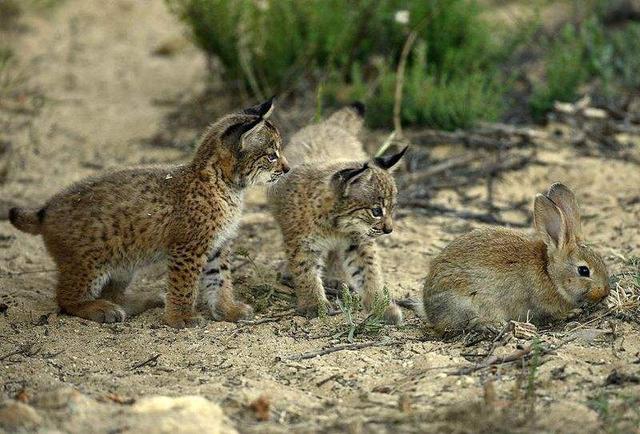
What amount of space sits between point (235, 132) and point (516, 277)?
2.18m

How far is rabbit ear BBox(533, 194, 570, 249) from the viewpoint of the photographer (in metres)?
6.68

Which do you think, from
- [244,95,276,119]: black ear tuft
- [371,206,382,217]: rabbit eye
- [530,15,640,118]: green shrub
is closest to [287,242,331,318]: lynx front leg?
[371,206,382,217]: rabbit eye

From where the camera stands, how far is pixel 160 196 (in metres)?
7.14

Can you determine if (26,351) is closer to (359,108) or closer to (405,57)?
(359,108)

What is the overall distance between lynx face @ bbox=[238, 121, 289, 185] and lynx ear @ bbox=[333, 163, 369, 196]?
0.42 metres

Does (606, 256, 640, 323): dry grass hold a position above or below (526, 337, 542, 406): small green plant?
below

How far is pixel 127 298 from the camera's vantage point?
753 cm

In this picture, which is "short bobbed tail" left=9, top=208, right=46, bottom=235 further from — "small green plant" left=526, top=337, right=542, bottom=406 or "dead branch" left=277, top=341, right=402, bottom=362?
"small green plant" left=526, top=337, right=542, bottom=406

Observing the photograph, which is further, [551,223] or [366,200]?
[366,200]

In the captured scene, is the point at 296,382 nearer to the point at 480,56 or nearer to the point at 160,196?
the point at 160,196

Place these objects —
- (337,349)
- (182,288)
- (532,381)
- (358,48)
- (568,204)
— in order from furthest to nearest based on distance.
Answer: (358,48), (182,288), (568,204), (337,349), (532,381)

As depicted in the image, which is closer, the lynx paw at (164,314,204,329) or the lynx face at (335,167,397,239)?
the lynx paw at (164,314,204,329)

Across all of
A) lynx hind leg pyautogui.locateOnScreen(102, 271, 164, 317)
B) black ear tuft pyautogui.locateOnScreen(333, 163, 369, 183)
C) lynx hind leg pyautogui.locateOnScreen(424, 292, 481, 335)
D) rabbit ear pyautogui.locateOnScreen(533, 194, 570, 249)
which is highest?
black ear tuft pyautogui.locateOnScreen(333, 163, 369, 183)

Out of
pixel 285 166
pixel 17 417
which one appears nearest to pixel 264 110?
pixel 285 166
